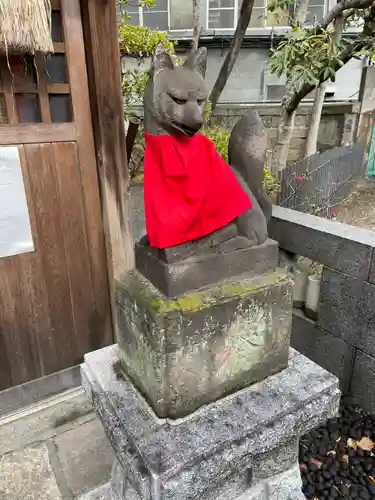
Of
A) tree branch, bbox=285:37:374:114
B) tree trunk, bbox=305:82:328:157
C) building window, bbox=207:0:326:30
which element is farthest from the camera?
building window, bbox=207:0:326:30

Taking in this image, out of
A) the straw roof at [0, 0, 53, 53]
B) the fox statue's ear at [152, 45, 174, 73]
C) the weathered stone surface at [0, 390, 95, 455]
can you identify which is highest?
the straw roof at [0, 0, 53, 53]

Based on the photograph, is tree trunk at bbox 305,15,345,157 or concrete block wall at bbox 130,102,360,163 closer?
tree trunk at bbox 305,15,345,157

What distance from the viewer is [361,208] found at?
26.5 ft

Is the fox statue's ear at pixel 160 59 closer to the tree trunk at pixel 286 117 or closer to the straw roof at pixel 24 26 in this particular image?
the straw roof at pixel 24 26

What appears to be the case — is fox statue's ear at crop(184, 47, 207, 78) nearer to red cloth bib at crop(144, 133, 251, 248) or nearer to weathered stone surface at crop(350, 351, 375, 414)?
red cloth bib at crop(144, 133, 251, 248)

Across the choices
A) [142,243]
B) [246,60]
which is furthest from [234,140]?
[246,60]

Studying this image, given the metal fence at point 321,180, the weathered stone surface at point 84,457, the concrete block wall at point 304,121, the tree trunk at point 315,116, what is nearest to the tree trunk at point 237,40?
the metal fence at point 321,180

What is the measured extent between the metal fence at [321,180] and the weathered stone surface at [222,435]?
11.3 ft

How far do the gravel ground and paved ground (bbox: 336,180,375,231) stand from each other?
4.79 metres

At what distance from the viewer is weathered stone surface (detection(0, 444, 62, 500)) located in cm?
231

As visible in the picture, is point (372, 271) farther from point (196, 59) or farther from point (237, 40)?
point (237, 40)

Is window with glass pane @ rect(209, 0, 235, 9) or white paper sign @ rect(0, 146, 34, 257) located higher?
window with glass pane @ rect(209, 0, 235, 9)

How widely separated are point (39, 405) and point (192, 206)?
2.55 metres

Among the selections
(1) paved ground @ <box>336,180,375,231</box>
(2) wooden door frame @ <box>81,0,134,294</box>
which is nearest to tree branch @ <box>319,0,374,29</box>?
(2) wooden door frame @ <box>81,0,134,294</box>
